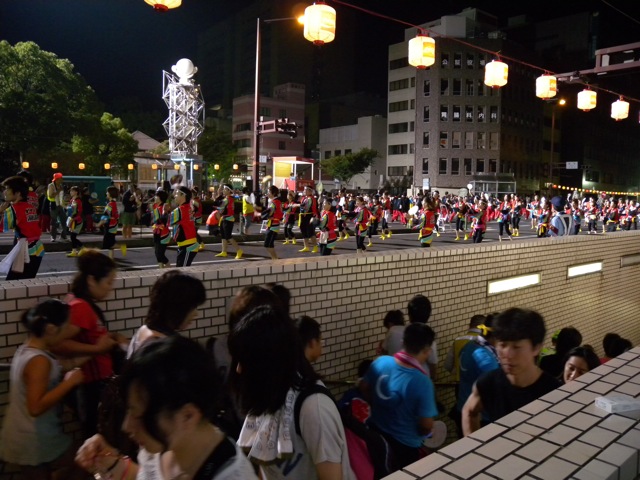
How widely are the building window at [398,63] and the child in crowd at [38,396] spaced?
6641 cm

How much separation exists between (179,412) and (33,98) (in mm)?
37218

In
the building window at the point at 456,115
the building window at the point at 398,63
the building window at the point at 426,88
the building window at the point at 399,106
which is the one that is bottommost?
the building window at the point at 456,115

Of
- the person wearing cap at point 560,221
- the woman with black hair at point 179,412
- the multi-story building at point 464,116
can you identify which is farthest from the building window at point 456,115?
the woman with black hair at point 179,412

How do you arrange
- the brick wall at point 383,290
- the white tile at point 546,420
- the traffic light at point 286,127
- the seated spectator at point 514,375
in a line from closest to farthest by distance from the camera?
the white tile at point 546,420, the seated spectator at point 514,375, the brick wall at point 383,290, the traffic light at point 286,127

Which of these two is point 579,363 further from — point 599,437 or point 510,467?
point 510,467

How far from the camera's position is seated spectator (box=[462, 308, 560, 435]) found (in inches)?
112

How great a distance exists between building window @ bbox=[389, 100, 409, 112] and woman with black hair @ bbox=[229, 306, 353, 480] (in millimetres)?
65583

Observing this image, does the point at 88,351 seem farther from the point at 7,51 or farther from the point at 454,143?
the point at 454,143

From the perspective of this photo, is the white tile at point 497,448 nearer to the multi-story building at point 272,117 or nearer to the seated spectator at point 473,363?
the seated spectator at point 473,363

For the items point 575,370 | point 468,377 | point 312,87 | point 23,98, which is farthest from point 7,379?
point 312,87

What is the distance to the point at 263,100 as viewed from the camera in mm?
68875

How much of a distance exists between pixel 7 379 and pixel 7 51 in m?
35.8

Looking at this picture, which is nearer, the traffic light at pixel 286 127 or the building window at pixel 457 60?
the traffic light at pixel 286 127

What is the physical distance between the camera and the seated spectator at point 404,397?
3.26m
